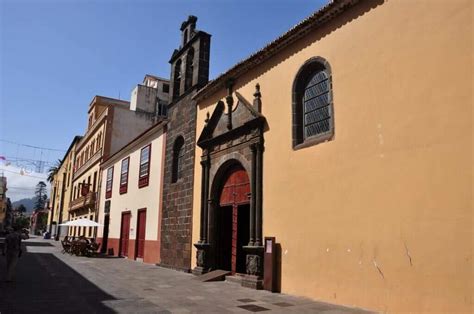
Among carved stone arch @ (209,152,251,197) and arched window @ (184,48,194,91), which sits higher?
arched window @ (184,48,194,91)

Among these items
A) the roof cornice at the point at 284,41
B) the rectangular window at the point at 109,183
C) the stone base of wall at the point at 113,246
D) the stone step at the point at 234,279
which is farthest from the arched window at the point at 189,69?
the rectangular window at the point at 109,183

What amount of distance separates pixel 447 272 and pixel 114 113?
2486 cm

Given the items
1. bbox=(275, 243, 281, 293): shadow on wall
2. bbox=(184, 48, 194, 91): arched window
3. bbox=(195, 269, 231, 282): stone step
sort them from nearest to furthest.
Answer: bbox=(275, 243, 281, 293): shadow on wall, bbox=(195, 269, 231, 282): stone step, bbox=(184, 48, 194, 91): arched window

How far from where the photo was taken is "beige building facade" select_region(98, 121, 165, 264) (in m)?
16.9

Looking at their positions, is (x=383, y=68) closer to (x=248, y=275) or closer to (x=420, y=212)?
(x=420, y=212)

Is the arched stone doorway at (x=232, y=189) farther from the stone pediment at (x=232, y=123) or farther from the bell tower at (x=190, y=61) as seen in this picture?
the bell tower at (x=190, y=61)

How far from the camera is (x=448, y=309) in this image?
5.63m

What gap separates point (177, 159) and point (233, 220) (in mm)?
4988

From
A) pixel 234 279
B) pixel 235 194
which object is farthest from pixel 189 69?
pixel 234 279

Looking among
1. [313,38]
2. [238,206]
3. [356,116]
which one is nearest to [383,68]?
[356,116]

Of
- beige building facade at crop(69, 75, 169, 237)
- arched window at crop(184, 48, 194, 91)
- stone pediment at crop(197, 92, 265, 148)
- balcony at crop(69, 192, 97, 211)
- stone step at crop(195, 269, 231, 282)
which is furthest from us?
balcony at crop(69, 192, 97, 211)

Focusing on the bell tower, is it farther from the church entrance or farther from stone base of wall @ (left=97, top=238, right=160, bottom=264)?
stone base of wall @ (left=97, top=238, right=160, bottom=264)

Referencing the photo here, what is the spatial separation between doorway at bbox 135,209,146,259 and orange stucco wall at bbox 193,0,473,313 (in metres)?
10.1

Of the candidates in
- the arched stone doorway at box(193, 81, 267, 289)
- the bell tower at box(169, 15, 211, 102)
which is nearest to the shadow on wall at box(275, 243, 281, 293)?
the arched stone doorway at box(193, 81, 267, 289)
